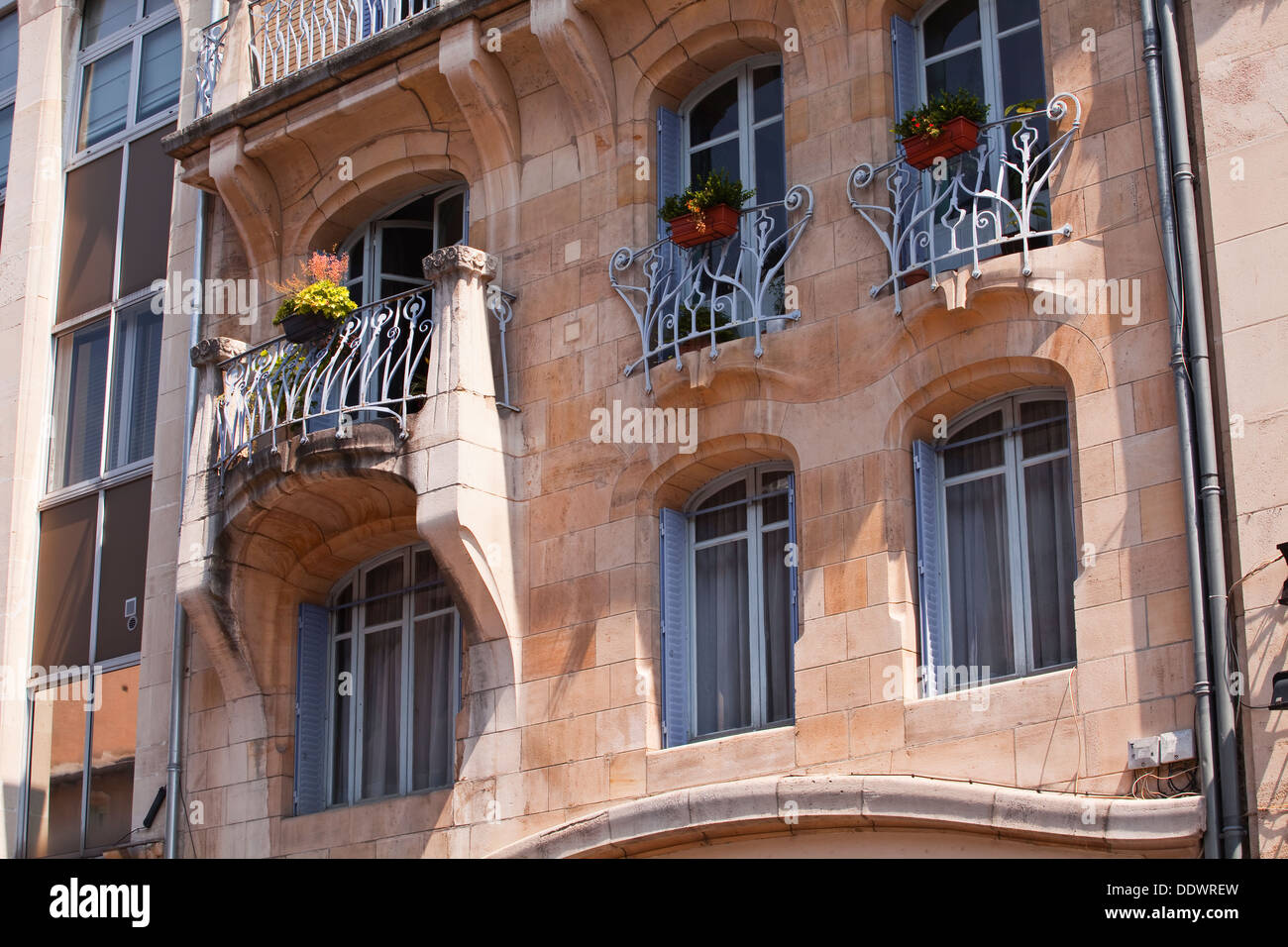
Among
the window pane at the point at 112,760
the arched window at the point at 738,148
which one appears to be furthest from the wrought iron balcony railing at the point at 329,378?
the window pane at the point at 112,760

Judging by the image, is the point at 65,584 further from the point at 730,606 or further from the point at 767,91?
the point at 767,91

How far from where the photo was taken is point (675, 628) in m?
14.1

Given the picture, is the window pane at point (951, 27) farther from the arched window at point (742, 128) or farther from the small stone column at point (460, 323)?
the small stone column at point (460, 323)

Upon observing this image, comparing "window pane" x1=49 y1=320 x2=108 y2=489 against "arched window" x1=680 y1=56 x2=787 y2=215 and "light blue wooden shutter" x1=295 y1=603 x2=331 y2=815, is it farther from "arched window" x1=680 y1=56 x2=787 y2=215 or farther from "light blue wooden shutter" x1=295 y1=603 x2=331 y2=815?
"arched window" x1=680 y1=56 x2=787 y2=215

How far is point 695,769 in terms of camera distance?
13.3m

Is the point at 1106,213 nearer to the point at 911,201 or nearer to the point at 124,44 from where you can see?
the point at 911,201

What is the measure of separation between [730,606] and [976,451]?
201cm

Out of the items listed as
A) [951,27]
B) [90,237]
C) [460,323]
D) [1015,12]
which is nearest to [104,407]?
[90,237]

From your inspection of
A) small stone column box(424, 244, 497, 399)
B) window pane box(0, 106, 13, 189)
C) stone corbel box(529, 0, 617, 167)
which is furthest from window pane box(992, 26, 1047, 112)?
window pane box(0, 106, 13, 189)

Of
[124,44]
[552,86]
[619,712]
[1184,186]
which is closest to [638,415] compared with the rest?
[619,712]

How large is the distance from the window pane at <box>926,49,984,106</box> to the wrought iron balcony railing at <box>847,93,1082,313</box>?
542mm

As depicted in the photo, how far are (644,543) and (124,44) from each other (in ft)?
29.5

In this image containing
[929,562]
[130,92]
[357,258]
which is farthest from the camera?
[130,92]

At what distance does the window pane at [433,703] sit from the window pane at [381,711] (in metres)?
0.19
